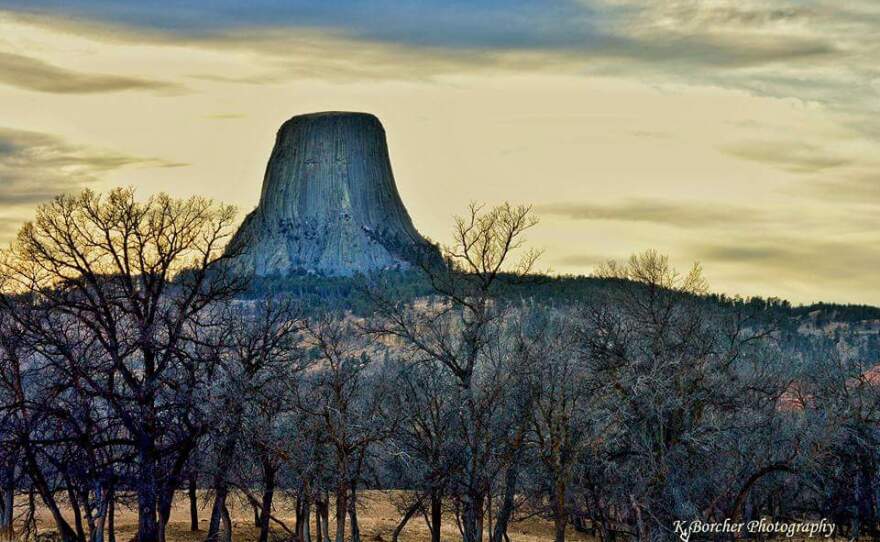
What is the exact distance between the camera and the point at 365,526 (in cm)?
5353

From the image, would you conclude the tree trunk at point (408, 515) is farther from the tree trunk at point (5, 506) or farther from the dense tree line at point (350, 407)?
the tree trunk at point (5, 506)

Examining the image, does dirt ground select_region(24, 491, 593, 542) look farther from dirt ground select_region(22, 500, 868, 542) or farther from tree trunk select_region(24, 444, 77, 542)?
tree trunk select_region(24, 444, 77, 542)

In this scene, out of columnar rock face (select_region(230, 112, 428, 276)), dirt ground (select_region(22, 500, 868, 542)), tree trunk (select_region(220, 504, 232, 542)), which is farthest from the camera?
columnar rock face (select_region(230, 112, 428, 276))

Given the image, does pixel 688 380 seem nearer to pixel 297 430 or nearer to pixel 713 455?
pixel 713 455

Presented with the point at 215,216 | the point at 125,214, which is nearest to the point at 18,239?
the point at 125,214

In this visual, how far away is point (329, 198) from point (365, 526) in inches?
3927

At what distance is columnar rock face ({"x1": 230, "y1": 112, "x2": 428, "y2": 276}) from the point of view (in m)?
146

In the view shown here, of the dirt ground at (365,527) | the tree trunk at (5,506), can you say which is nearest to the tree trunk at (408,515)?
the dirt ground at (365,527)

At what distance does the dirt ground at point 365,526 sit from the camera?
49.8m

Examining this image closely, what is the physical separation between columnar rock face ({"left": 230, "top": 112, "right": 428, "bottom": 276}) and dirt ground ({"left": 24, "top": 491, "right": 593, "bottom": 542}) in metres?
83.1

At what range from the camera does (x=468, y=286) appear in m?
38.9

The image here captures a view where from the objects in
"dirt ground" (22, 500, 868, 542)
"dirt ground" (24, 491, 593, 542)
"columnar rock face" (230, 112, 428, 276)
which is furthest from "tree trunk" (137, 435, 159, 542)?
"columnar rock face" (230, 112, 428, 276)

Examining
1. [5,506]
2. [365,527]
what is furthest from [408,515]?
[365,527]

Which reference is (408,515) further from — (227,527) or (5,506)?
(5,506)
